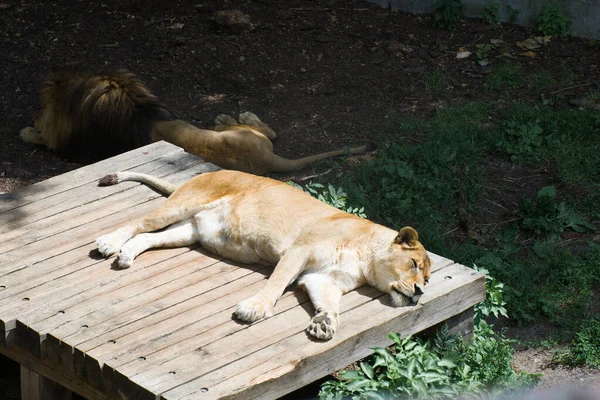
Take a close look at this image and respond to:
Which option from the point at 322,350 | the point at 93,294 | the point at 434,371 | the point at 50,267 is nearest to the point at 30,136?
the point at 50,267

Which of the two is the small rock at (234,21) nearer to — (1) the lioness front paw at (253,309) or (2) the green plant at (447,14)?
(2) the green plant at (447,14)

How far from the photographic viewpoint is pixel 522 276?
17.8ft

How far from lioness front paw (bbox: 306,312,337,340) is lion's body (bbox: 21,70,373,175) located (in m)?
2.72

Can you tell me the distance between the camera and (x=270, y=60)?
8266mm

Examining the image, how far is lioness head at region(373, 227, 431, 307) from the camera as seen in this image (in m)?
4.17

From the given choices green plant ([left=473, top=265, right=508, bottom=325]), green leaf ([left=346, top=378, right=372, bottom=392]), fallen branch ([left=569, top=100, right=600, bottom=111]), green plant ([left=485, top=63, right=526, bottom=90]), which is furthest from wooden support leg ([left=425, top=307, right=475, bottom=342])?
green plant ([left=485, top=63, right=526, bottom=90])

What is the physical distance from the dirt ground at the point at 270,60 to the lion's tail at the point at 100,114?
0.81ft

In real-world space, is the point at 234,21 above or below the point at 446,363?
below

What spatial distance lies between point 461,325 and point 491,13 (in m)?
4.74

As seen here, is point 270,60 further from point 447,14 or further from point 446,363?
point 446,363

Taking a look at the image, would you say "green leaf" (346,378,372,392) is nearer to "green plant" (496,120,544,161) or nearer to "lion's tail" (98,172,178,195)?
"lion's tail" (98,172,178,195)

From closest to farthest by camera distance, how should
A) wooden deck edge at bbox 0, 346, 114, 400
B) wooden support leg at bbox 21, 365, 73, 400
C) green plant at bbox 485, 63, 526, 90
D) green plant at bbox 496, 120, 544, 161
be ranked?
wooden deck edge at bbox 0, 346, 114, 400 → wooden support leg at bbox 21, 365, 73, 400 → green plant at bbox 496, 120, 544, 161 → green plant at bbox 485, 63, 526, 90

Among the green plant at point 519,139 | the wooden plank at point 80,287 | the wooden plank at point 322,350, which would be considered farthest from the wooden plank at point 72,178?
the green plant at point 519,139

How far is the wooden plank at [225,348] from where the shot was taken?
3666 millimetres
